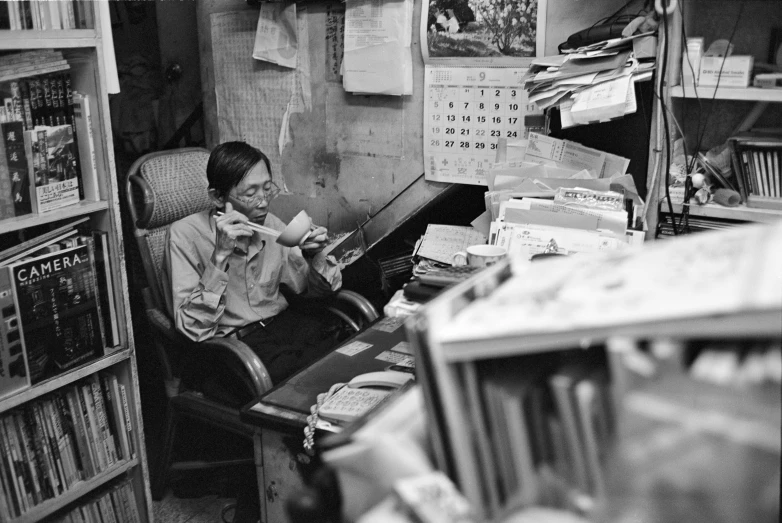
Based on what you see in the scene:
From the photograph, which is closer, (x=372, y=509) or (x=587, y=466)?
(x=587, y=466)

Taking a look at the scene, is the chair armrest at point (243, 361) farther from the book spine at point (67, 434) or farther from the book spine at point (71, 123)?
the book spine at point (71, 123)

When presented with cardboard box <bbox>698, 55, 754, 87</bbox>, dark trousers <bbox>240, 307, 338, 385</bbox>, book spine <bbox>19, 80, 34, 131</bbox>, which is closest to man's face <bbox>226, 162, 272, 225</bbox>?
dark trousers <bbox>240, 307, 338, 385</bbox>

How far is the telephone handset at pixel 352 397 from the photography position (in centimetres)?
145

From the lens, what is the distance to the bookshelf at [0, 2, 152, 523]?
1.74 metres

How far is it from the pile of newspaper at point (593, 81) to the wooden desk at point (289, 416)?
778mm

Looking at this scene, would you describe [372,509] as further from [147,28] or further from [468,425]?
[147,28]

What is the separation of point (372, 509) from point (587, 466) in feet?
0.82

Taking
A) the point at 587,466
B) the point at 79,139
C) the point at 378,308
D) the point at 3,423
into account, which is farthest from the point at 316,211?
the point at 587,466

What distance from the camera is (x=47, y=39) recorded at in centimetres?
167

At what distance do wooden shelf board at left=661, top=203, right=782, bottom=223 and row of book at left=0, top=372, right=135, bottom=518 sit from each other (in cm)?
172

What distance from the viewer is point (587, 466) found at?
0.68 metres

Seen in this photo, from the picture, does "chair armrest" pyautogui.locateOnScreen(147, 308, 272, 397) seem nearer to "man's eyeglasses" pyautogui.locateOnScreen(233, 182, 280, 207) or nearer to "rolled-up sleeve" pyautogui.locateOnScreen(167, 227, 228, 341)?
"rolled-up sleeve" pyautogui.locateOnScreen(167, 227, 228, 341)

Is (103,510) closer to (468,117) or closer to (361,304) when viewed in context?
(361,304)

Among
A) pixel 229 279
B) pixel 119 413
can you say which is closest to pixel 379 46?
pixel 229 279
